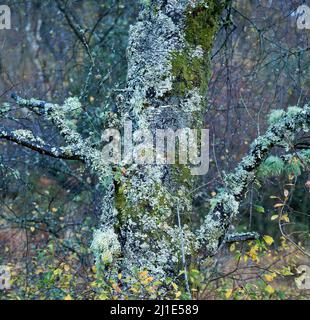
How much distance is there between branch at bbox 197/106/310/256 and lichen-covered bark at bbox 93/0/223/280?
164 millimetres

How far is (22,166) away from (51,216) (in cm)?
110

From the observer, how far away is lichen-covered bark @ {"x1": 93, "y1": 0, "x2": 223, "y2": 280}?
3.54m

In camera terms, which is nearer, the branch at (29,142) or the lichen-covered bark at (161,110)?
the lichen-covered bark at (161,110)

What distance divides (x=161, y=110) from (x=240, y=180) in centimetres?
75

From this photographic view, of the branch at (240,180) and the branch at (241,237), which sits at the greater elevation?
the branch at (240,180)

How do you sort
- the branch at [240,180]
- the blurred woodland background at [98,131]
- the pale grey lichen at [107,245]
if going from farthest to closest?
1. the blurred woodland background at [98,131]
2. the branch at [240,180]
3. the pale grey lichen at [107,245]

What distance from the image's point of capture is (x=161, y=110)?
375 cm

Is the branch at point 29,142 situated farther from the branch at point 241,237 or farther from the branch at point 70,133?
the branch at point 241,237

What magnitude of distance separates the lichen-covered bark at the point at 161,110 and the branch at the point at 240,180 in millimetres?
164

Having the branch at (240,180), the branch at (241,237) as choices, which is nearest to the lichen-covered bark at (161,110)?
the branch at (240,180)

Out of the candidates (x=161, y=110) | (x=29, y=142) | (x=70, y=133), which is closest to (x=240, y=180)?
(x=161, y=110)

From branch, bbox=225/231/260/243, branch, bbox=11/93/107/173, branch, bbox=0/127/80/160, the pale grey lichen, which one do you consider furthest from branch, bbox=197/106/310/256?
branch, bbox=0/127/80/160

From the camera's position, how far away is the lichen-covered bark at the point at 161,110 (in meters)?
3.54

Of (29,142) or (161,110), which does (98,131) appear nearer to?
(29,142)
